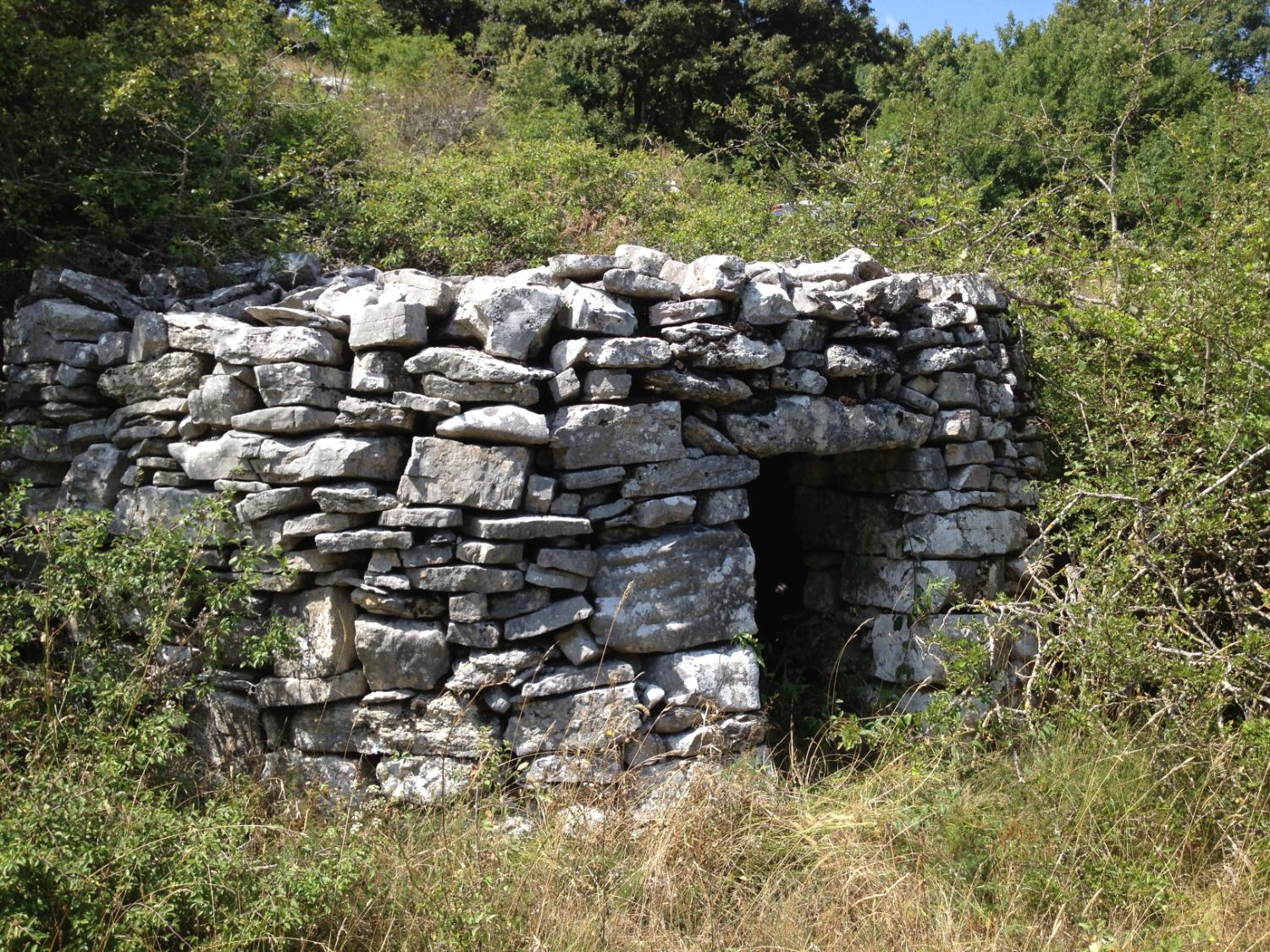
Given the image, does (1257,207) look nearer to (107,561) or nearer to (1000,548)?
(1000,548)

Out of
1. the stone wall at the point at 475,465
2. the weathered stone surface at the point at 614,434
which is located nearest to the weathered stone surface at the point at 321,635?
the stone wall at the point at 475,465

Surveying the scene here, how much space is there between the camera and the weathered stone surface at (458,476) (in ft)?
12.2

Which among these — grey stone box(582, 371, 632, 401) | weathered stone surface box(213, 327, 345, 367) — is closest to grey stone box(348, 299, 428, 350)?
weathered stone surface box(213, 327, 345, 367)

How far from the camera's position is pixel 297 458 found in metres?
3.77

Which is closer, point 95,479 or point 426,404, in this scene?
point 426,404

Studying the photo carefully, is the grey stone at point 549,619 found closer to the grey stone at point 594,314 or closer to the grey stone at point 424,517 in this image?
the grey stone at point 424,517

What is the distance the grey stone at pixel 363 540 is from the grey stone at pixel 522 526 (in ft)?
0.73

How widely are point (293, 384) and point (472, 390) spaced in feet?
2.09

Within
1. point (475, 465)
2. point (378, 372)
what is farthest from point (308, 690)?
point (378, 372)

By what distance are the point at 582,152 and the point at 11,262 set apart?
383 cm

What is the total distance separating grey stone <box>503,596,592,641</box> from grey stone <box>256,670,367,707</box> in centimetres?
57

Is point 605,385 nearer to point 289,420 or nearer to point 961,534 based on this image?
point 289,420

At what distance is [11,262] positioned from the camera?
15.1ft

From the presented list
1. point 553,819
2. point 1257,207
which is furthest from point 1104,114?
point 553,819
